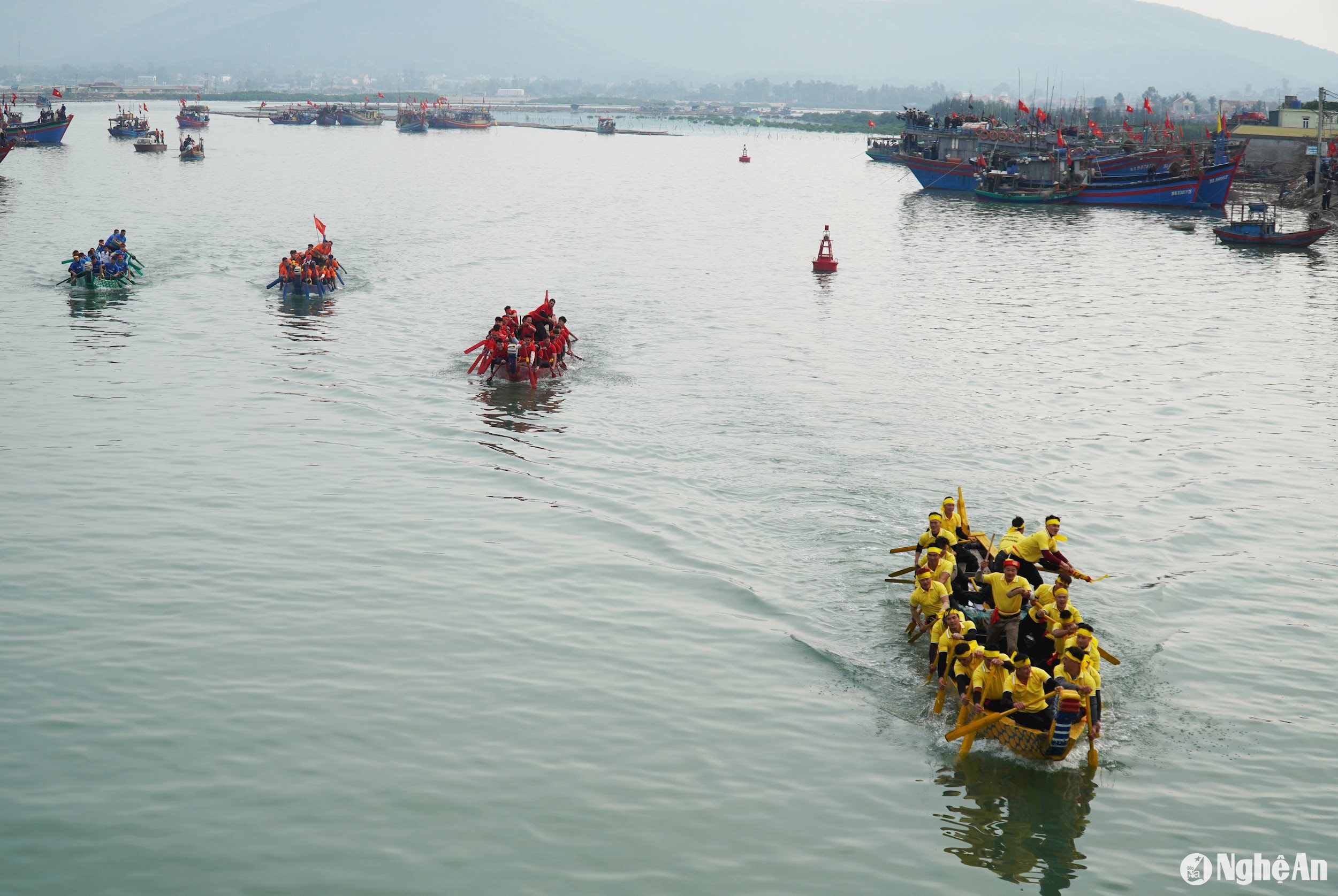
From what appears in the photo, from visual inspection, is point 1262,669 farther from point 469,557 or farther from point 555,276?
point 555,276

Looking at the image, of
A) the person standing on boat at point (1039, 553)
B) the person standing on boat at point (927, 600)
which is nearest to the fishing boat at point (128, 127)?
the person standing on boat at point (927, 600)

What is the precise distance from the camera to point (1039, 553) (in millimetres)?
19750

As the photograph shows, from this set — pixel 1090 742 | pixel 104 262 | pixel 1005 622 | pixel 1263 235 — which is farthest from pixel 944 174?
pixel 1090 742

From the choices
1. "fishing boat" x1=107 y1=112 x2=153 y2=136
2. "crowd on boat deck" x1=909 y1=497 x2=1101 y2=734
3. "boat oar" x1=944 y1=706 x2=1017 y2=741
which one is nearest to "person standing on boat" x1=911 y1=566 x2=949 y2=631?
"crowd on boat deck" x1=909 y1=497 x2=1101 y2=734

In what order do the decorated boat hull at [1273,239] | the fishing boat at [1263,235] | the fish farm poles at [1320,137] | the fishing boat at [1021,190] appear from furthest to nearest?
the fishing boat at [1021,190] < the fish farm poles at [1320,137] < the fishing boat at [1263,235] < the decorated boat hull at [1273,239]

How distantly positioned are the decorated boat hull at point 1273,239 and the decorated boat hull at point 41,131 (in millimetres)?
113994

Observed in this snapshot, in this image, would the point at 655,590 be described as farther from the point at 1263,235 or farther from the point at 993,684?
the point at 1263,235

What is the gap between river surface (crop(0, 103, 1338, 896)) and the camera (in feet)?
48.6

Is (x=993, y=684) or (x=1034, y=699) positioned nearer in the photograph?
(x=1034, y=699)

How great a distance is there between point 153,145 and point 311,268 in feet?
327

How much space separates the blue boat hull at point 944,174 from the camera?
352 feet

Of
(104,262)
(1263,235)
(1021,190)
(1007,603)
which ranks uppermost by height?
(1021,190)

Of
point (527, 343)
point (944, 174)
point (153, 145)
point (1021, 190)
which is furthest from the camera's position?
point (153, 145)

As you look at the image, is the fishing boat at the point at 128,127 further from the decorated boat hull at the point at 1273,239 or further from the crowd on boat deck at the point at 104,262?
the decorated boat hull at the point at 1273,239
